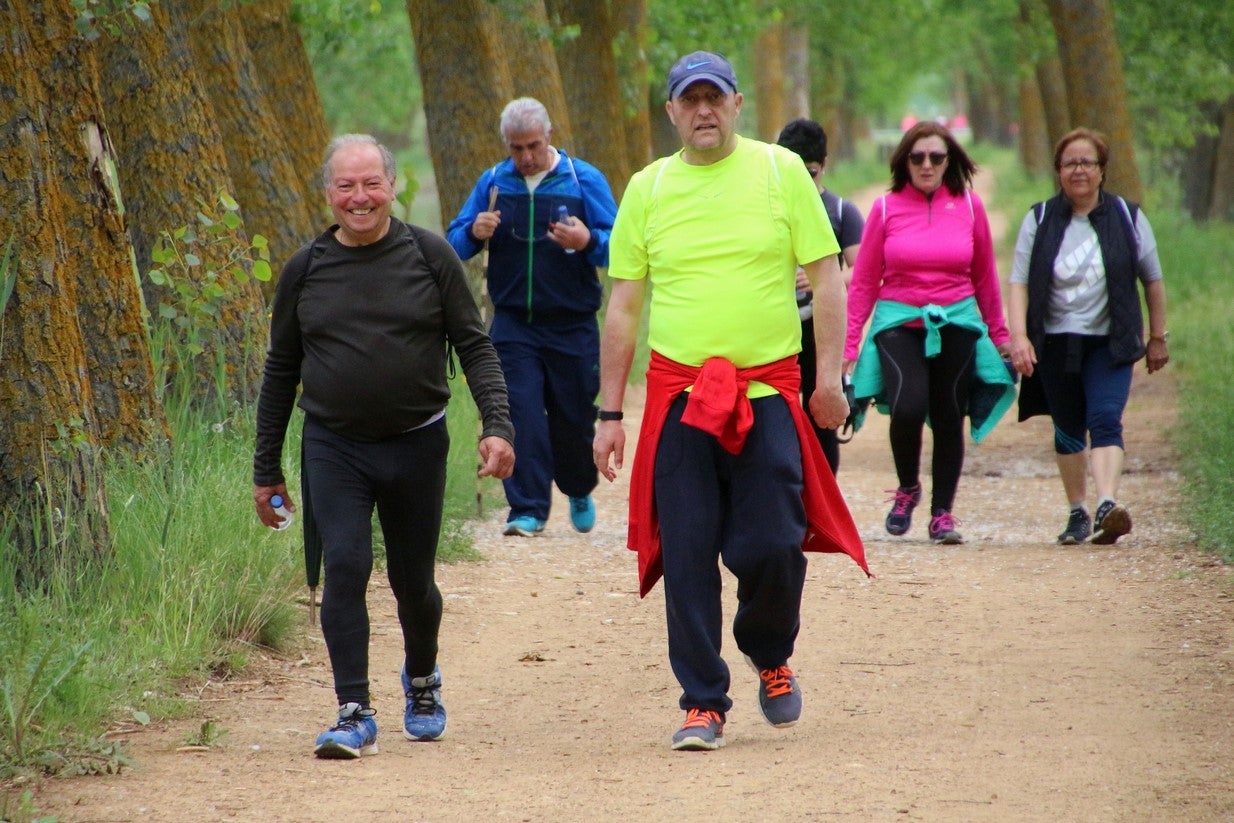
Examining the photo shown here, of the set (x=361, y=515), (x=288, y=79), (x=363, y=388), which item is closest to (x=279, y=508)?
(x=361, y=515)

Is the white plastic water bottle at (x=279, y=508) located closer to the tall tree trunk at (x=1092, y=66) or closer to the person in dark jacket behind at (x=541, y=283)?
the person in dark jacket behind at (x=541, y=283)

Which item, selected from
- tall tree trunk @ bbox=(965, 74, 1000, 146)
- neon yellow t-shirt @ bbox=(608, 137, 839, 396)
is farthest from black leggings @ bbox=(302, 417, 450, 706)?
tall tree trunk @ bbox=(965, 74, 1000, 146)

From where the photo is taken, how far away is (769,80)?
108 feet

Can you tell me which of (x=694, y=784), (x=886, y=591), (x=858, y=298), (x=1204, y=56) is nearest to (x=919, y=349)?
(x=858, y=298)

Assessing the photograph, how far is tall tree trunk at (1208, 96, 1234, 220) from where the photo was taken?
27906mm

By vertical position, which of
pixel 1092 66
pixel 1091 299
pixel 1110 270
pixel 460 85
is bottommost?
pixel 1091 299

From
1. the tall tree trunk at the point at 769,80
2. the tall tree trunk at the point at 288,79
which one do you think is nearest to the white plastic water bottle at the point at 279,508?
the tall tree trunk at the point at 288,79

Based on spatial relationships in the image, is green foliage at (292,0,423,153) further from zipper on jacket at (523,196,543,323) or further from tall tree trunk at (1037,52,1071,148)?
zipper on jacket at (523,196,543,323)

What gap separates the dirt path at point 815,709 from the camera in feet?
15.5

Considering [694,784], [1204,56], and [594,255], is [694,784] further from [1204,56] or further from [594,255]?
[1204,56]

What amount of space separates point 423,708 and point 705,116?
2.10 m

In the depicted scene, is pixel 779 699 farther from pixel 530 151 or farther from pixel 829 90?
pixel 829 90

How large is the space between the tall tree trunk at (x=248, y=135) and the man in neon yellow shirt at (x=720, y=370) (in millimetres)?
5403

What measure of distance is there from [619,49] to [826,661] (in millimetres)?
14111
